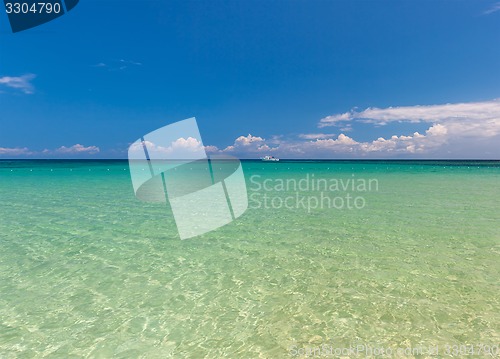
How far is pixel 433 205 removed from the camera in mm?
17625

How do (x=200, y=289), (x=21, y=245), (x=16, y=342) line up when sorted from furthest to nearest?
1. (x=21, y=245)
2. (x=200, y=289)
3. (x=16, y=342)

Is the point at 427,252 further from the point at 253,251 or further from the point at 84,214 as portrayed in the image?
the point at 84,214

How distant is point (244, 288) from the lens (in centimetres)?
712

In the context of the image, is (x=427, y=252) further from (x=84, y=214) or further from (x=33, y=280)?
(x=84, y=214)

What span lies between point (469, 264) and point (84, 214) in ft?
53.8

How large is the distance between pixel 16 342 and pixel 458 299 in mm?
8401

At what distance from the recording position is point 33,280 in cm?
754

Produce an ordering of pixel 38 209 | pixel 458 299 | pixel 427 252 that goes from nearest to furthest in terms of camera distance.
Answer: pixel 458 299 → pixel 427 252 → pixel 38 209

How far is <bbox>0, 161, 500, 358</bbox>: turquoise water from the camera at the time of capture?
5176mm

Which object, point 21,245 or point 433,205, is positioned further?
point 433,205

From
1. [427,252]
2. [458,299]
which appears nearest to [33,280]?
[458,299]

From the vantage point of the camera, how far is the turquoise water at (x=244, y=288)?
518 centimetres

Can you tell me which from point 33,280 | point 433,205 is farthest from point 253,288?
point 433,205

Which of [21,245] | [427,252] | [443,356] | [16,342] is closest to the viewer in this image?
[443,356]
